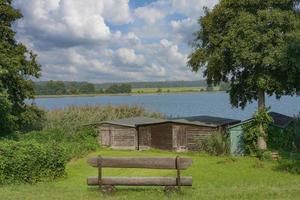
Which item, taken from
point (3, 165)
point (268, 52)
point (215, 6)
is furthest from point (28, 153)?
point (215, 6)

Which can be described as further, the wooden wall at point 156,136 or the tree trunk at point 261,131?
the wooden wall at point 156,136

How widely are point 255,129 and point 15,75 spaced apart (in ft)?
60.2

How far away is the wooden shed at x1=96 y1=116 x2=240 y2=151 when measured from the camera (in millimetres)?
36969

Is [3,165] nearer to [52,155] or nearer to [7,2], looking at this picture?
[52,155]

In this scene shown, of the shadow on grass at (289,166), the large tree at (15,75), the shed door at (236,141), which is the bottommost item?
the shadow on grass at (289,166)

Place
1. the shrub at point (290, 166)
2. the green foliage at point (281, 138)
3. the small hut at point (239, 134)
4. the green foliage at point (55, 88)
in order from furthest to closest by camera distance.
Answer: the green foliage at point (55, 88) → the green foliage at point (281, 138) → the small hut at point (239, 134) → the shrub at point (290, 166)

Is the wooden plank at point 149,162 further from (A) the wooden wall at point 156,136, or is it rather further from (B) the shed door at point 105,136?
(B) the shed door at point 105,136

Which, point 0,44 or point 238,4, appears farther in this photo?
point 0,44

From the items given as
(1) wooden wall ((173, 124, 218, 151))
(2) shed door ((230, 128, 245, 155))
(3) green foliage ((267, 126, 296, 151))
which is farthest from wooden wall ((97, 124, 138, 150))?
(3) green foliage ((267, 126, 296, 151))

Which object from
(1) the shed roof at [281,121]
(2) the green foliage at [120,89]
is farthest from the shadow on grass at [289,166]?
(2) the green foliage at [120,89]

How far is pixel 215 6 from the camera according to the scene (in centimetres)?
3334

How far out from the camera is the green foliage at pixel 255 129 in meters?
31.8

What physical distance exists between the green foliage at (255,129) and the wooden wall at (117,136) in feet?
35.8

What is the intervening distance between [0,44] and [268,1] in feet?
64.1
